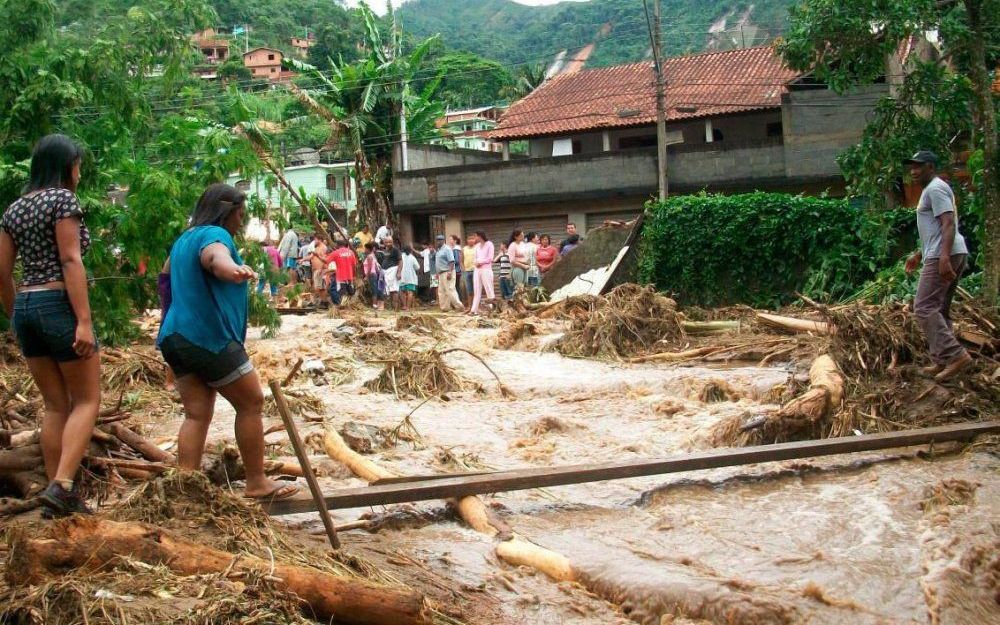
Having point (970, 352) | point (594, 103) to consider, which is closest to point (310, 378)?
point (970, 352)

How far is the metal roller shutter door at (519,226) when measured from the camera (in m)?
31.7

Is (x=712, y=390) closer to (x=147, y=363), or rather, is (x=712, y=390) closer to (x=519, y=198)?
(x=147, y=363)

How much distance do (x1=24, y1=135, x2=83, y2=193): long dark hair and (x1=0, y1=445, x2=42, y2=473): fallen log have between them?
1286mm

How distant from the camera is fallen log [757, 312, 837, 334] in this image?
11125 millimetres

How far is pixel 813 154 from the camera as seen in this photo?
91.9 ft

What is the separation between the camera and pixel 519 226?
32188mm

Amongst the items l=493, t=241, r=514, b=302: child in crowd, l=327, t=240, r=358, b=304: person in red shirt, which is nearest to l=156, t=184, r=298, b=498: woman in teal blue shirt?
l=493, t=241, r=514, b=302: child in crowd

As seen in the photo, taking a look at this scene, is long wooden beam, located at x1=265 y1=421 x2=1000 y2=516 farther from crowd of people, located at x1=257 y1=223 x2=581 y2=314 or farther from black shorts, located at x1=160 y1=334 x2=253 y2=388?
crowd of people, located at x1=257 y1=223 x2=581 y2=314

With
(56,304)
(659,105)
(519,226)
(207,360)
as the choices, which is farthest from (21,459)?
(519,226)

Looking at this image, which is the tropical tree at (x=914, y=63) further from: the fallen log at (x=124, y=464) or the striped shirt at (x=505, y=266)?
the striped shirt at (x=505, y=266)

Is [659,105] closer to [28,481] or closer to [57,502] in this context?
[28,481]

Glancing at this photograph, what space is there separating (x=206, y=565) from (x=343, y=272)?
19540 millimetres

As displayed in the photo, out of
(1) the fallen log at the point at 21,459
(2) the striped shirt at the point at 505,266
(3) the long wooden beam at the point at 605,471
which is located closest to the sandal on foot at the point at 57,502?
(1) the fallen log at the point at 21,459

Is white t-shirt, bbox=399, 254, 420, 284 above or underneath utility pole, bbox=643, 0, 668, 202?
underneath
